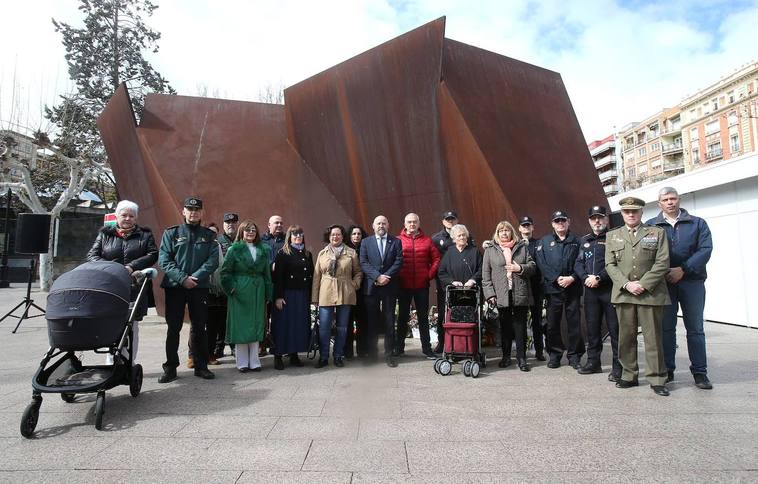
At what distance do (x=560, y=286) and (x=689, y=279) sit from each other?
105 centimetres

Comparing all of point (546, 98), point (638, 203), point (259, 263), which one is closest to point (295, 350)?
point (259, 263)

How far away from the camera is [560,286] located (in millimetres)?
4496

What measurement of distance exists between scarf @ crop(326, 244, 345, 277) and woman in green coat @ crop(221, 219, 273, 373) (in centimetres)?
62

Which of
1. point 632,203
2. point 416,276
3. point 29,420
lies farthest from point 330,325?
point 632,203

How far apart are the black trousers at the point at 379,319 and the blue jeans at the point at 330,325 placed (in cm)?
31

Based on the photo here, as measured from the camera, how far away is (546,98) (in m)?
6.91

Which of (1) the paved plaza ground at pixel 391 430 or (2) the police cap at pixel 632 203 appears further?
(2) the police cap at pixel 632 203

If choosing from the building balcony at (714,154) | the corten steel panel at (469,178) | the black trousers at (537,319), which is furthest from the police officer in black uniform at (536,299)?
the building balcony at (714,154)

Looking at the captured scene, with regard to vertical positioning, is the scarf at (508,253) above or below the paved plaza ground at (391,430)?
above

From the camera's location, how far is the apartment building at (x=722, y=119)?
46719 mm

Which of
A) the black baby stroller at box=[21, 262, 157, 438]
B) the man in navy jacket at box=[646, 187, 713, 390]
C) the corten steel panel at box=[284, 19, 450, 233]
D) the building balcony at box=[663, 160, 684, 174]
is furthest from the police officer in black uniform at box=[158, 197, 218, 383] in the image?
the building balcony at box=[663, 160, 684, 174]

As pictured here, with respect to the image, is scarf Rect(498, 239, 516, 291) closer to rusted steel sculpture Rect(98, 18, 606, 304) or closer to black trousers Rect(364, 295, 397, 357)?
rusted steel sculpture Rect(98, 18, 606, 304)

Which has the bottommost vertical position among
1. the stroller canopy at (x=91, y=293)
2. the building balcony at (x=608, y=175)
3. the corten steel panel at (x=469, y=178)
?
the stroller canopy at (x=91, y=293)

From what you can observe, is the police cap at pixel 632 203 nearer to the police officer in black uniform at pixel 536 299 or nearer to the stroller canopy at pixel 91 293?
the police officer in black uniform at pixel 536 299
